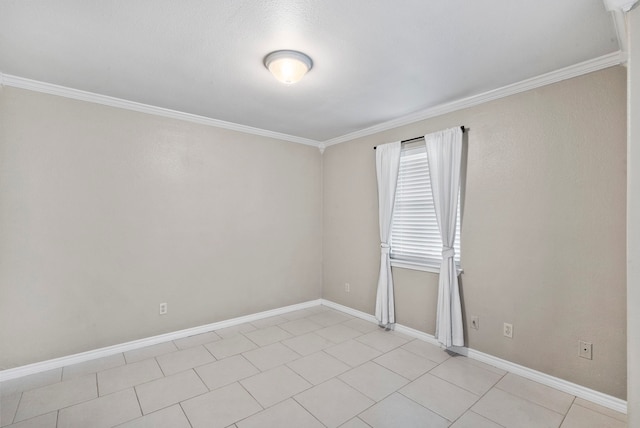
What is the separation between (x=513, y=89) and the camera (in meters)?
2.68

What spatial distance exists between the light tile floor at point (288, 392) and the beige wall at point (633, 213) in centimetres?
98

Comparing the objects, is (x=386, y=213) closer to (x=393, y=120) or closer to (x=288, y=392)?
(x=393, y=120)

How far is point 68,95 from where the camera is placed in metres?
2.79

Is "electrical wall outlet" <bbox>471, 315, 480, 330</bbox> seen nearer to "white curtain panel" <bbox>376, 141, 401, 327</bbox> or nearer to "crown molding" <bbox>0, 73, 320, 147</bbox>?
"white curtain panel" <bbox>376, 141, 401, 327</bbox>

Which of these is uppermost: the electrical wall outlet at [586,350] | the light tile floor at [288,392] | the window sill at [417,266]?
the window sill at [417,266]

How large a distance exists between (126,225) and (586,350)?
4201 millimetres

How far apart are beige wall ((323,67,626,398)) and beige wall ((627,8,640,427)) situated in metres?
1.08

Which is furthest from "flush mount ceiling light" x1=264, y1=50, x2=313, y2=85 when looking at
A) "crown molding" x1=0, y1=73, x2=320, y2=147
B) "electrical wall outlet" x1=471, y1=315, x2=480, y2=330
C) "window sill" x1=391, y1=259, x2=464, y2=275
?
"electrical wall outlet" x1=471, y1=315, x2=480, y2=330

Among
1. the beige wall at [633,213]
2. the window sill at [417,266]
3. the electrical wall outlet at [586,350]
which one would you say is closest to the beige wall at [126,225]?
the window sill at [417,266]

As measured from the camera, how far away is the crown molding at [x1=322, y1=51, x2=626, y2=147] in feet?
7.29

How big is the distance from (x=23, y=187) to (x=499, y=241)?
4.26m

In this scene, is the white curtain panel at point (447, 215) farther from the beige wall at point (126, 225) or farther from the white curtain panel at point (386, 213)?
the beige wall at point (126, 225)

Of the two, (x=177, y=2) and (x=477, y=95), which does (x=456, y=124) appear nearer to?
(x=477, y=95)

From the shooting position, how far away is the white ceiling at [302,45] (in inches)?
67.6
